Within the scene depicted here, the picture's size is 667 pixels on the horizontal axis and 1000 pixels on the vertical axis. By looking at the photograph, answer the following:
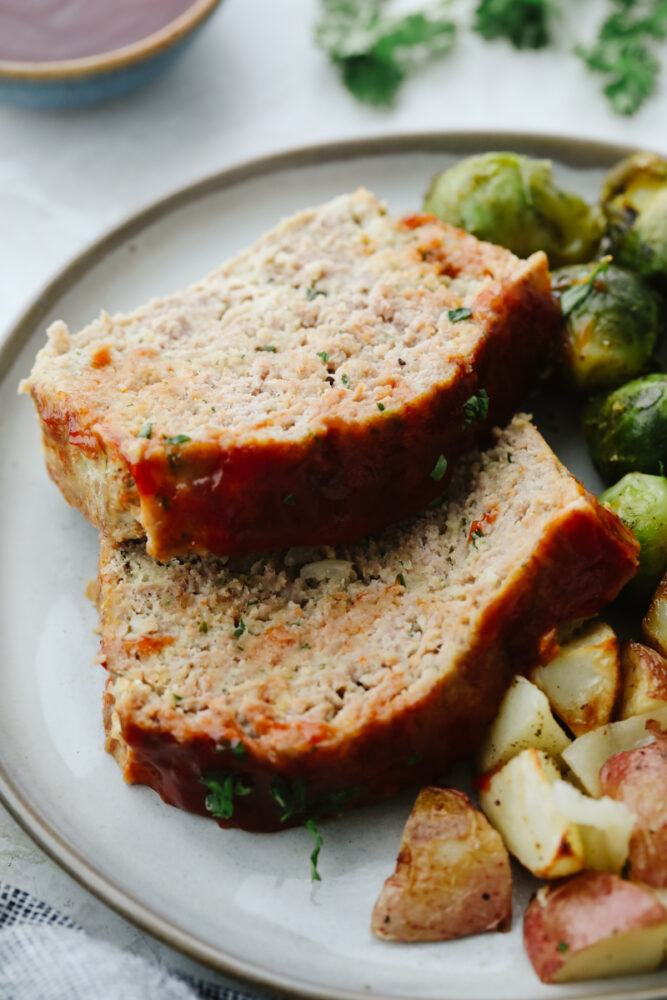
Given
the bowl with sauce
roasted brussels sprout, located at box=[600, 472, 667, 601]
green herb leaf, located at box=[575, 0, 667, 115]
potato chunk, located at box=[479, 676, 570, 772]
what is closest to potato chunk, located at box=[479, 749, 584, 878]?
potato chunk, located at box=[479, 676, 570, 772]

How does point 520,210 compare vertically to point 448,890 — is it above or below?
above

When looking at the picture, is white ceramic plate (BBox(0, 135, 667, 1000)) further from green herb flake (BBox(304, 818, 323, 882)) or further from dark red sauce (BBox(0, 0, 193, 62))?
dark red sauce (BBox(0, 0, 193, 62))

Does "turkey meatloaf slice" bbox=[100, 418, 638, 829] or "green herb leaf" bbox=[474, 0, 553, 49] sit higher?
"green herb leaf" bbox=[474, 0, 553, 49]

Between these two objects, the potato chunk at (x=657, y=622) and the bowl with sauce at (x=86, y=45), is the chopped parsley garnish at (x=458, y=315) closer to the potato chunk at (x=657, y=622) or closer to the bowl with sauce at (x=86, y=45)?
the potato chunk at (x=657, y=622)

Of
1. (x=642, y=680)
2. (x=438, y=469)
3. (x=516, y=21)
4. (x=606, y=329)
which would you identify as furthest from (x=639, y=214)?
(x=516, y=21)

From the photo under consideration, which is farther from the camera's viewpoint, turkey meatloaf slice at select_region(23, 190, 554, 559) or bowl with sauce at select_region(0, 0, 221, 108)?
bowl with sauce at select_region(0, 0, 221, 108)

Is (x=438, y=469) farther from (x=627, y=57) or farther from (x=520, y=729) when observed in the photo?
(x=627, y=57)

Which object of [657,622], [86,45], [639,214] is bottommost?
[657,622]
